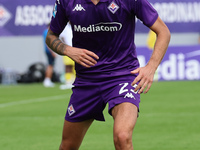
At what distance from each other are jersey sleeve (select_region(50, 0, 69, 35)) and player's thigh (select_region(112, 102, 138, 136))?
1.02m

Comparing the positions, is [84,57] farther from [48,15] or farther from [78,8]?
[48,15]

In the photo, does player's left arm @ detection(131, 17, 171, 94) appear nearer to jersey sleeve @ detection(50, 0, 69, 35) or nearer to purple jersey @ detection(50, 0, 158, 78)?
purple jersey @ detection(50, 0, 158, 78)

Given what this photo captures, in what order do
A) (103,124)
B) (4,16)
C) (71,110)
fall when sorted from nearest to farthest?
(71,110) → (103,124) → (4,16)

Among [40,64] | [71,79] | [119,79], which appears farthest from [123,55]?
[40,64]

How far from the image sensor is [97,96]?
17.5ft

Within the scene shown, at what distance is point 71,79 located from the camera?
19438 millimetres

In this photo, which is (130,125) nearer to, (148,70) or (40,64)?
(148,70)

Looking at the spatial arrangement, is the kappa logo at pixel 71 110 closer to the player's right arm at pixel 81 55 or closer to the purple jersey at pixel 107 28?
the purple jersey at pixel 107 28

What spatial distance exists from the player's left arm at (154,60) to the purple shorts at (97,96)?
16cm

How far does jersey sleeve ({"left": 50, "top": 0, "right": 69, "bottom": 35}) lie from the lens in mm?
5422

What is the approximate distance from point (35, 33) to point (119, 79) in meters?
17.2

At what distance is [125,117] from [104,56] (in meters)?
0.69

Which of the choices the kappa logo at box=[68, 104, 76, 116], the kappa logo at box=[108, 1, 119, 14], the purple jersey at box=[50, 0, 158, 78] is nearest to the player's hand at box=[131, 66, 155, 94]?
the purple jersey at box=[50, 0, 158, 78]

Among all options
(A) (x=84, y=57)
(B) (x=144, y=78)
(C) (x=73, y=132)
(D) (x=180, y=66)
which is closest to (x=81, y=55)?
(A) (x=84, y=57)
